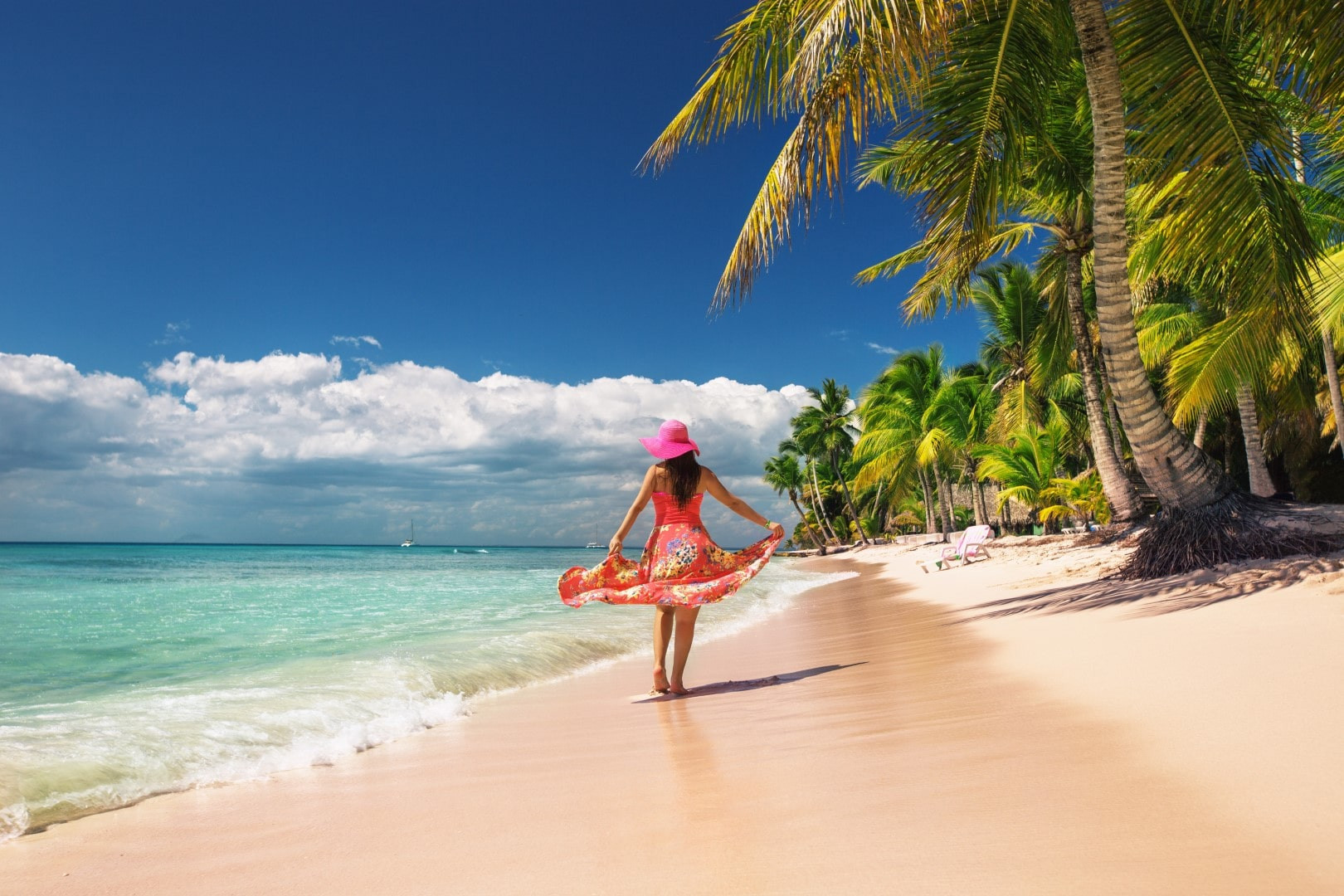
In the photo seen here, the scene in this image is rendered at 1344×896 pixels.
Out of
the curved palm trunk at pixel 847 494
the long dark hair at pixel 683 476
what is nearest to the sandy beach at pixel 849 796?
the long dark hair at pixel 683 476

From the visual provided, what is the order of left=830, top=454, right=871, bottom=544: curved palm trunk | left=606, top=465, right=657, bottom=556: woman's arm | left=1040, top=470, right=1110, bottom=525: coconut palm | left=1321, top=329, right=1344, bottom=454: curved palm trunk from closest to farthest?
left=606, top=465, right=657, bottom=556: woman's arm < left=1321, top=329, right=1344, bottom=454: curved palm trunk < left=1040, top=470, right=1110, bottom=525: coconut palm < left=830, top=454, right=871, bottom=544: curved palm trunk

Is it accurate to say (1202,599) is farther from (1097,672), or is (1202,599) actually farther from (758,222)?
(758,222)

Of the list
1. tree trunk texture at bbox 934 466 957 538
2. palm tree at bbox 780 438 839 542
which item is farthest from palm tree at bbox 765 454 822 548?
tree trunk texture at bbox 934 466 957 538

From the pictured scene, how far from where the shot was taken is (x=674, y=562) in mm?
4309

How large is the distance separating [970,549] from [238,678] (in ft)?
43.1

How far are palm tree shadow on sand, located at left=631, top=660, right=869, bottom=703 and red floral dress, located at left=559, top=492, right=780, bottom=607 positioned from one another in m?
0.56

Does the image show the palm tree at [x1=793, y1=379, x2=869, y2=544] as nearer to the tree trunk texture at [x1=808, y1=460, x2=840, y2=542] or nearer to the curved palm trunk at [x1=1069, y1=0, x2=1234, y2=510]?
the tree trunk texture at [x1=808, y1=460, x2=840, y2=542]

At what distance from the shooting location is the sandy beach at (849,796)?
1677 mm

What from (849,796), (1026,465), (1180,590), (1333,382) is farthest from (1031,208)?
(849,796)

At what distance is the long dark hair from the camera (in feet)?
14.2

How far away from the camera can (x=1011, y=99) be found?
7.16 m

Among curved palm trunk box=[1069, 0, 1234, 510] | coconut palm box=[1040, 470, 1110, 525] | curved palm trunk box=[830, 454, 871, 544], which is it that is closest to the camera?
curved palm trunk box=[1069, 0, 1234, 510]

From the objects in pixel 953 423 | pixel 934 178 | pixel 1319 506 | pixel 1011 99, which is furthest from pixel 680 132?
pixel 953 423

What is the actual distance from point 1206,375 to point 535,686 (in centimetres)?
840
